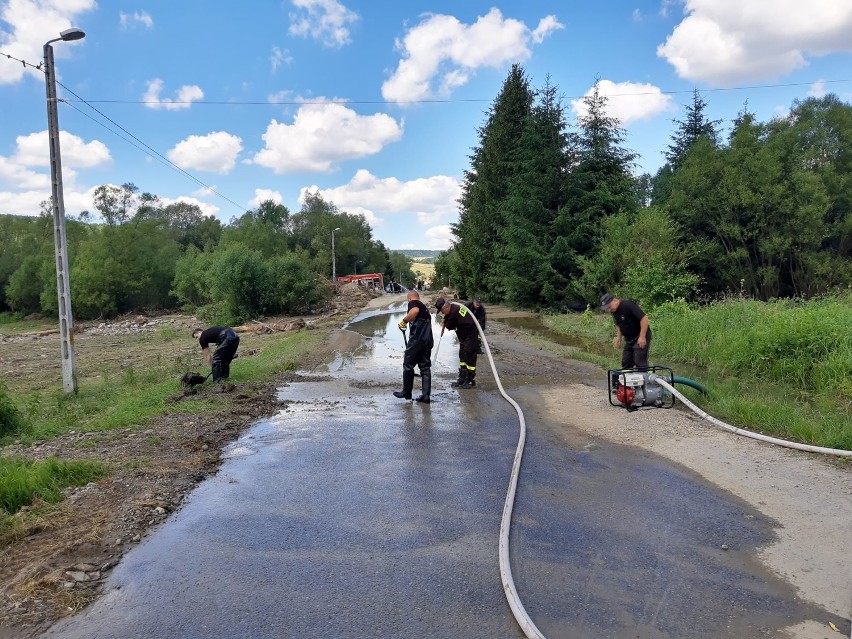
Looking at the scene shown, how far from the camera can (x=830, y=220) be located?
100.0 ft

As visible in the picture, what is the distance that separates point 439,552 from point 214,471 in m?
3.06

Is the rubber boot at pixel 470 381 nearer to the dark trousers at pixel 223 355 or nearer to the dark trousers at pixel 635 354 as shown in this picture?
the dark trousers at pixel 635 354

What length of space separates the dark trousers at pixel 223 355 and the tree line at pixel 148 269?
93.6 ft

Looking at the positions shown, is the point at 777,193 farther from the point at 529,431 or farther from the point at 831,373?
the point at 529,431

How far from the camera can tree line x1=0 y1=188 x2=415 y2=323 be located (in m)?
40.2

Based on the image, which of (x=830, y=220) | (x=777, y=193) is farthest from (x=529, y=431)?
(x=830, y=220)

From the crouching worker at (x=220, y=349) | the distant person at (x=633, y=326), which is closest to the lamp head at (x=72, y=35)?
the crouching worker at (x=220, y=349)

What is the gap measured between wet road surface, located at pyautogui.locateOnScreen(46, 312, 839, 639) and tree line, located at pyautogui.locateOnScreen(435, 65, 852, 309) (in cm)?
2120

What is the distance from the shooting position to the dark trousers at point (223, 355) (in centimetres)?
1160

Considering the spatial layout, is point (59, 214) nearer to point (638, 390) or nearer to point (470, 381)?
point (470, 381)

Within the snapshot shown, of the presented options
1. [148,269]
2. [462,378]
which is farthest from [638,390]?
[148,269]

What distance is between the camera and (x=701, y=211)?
3162cm

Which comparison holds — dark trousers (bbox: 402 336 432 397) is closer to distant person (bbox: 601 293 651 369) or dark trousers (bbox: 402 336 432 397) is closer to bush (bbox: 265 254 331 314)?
distant person (bbox: 601 293 651 369)

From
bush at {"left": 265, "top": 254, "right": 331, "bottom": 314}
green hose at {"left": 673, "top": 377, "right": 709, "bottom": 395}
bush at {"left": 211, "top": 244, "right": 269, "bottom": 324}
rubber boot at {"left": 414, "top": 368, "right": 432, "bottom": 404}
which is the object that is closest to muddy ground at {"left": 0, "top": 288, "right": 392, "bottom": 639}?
rubber boot at {"left": 414, "top": 368, "right": 432, "bottom": 404}
